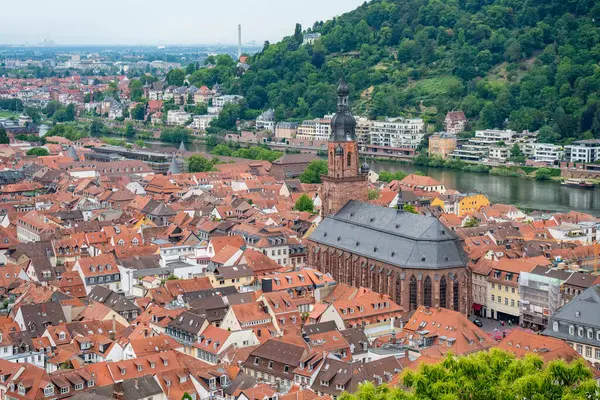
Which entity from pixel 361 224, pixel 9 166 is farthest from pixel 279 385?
pixel 9 166

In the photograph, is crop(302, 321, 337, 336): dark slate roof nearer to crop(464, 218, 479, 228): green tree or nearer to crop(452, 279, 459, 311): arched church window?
crop(452, 279, 459, 311): arched church window

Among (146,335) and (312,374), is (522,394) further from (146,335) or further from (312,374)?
(146,335)

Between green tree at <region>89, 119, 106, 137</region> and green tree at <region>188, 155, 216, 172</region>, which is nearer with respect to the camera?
green tree at <region>188, 155, 216, 172</region>

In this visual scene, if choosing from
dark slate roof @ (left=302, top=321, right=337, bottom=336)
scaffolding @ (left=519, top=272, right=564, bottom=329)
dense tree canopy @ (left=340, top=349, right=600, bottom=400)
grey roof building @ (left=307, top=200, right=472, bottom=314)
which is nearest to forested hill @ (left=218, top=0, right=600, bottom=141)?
grey roof building @ (left=307, top=200, right=472, bottom=314)

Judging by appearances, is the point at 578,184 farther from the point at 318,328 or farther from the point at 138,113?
the point at 138,113

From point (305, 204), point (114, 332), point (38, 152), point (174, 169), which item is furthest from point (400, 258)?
point (38, 152)

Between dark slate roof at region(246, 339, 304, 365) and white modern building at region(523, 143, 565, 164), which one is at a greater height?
dark slate roof at region(246, 339, 304, 365)

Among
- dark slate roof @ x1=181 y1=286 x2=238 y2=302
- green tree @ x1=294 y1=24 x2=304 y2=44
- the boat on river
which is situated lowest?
the boat on river
